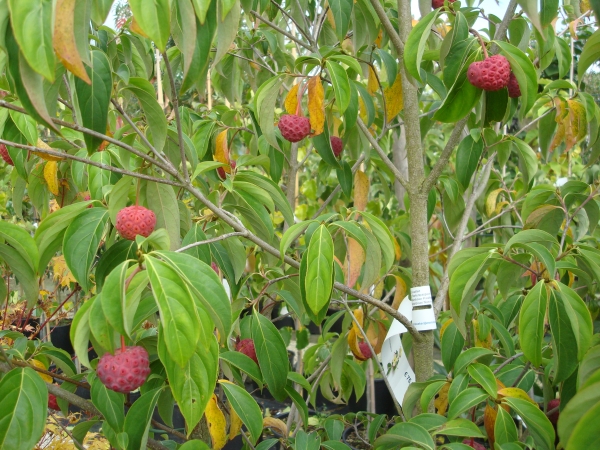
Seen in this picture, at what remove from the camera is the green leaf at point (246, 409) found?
1032 mm

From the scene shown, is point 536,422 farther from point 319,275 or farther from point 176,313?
point 176,313

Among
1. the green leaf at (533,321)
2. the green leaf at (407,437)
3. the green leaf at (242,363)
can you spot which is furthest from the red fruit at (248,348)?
the green leaf at (533,321)

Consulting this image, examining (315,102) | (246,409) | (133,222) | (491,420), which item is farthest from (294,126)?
(491,420)

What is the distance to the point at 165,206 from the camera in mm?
1020

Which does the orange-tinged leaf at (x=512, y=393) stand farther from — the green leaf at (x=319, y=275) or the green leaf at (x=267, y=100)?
the green leaf at (x=267, y=100)

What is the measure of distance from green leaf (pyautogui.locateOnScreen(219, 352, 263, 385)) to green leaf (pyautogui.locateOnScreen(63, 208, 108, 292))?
307 millimetres

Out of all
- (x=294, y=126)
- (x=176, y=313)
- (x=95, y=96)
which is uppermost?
(x=95, y=96)

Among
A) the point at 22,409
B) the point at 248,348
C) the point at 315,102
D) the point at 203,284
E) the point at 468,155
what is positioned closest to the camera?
the point at 203,284

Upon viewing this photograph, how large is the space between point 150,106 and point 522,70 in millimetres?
645

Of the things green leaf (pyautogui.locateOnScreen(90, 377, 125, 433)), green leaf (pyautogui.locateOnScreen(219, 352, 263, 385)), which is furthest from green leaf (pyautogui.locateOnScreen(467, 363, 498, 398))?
green leaf (pyautogui.locateOnScreen(90, 377, 125, 433))

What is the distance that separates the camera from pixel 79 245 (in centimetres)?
92

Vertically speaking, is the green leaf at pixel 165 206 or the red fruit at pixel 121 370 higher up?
the green leaf at pixel 165 206

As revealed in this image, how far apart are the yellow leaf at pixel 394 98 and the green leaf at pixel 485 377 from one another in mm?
663

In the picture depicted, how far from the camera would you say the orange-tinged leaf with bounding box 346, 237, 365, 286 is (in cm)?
123
